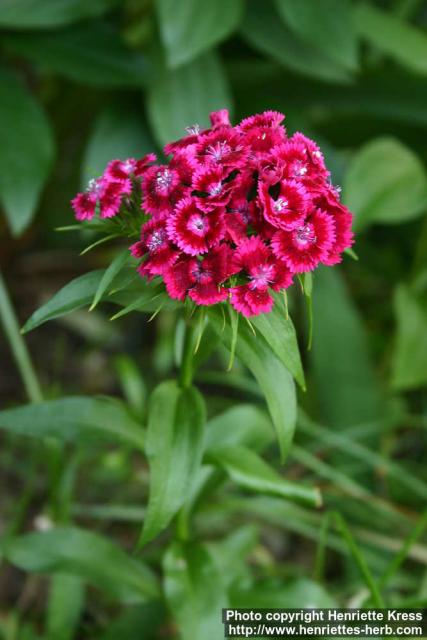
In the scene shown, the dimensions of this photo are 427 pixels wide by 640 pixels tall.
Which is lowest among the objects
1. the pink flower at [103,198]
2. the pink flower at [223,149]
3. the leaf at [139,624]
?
the leaf at [139,624]

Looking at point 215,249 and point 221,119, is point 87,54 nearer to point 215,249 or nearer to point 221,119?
point 221,119

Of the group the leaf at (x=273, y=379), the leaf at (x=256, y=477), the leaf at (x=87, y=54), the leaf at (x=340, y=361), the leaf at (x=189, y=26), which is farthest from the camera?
the leaf at (x=340, y=361)

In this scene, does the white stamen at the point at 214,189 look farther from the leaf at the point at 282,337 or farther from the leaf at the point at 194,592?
the leaf at the point at 194,592

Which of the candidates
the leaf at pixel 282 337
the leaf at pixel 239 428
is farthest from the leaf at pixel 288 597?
the leaf at pixel 282 337

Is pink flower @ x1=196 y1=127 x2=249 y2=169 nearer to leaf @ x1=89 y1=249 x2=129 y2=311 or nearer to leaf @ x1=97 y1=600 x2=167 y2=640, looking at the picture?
leaf @ x1=89 y1=249 x2=129 y2=311

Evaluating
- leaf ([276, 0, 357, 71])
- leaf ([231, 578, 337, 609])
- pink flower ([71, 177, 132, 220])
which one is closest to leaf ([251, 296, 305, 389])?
pink flower ([71, 177, 132, 220])

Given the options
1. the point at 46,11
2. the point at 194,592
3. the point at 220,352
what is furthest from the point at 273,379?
the point at 46,11
